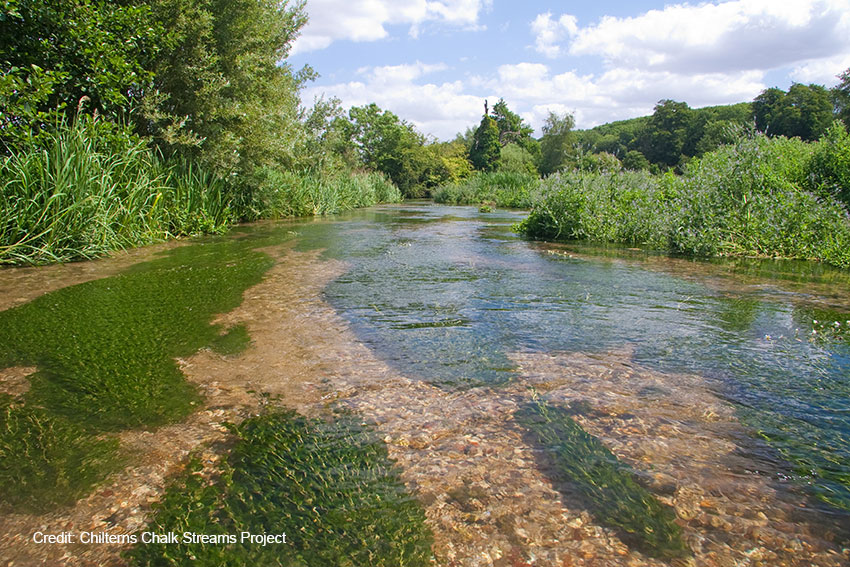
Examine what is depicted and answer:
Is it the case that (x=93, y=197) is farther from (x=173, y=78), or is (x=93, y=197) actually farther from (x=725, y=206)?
(x=725, y=206)

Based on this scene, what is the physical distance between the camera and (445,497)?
6.90ft

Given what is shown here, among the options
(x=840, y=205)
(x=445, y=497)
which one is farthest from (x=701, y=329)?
(x=840, y=205)

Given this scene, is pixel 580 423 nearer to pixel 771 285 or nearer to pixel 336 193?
pixel 771 285

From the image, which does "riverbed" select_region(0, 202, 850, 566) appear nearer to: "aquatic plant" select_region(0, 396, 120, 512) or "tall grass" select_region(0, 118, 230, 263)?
"aquatic plant" select_region(0, 396, 120, 512)

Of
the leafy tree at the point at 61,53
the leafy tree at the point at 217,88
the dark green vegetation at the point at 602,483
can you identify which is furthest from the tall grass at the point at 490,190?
the dark green vegetation at the point at 602,483

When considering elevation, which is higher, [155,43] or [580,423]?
[155,43]

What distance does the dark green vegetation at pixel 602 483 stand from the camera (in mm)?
1874

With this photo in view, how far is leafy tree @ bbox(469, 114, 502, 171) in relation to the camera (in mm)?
60875

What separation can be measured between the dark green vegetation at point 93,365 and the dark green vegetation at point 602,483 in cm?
198

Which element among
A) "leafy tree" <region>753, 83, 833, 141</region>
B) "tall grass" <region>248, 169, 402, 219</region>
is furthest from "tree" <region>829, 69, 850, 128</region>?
"tall grass" <region>248, 169, 402, 219</region>

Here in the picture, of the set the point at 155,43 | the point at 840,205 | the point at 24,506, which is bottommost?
the point at 24,506

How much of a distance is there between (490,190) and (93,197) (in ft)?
99.2

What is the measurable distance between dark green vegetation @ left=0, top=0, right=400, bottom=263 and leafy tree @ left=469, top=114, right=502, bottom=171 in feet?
152

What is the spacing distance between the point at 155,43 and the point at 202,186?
326 centimetres
